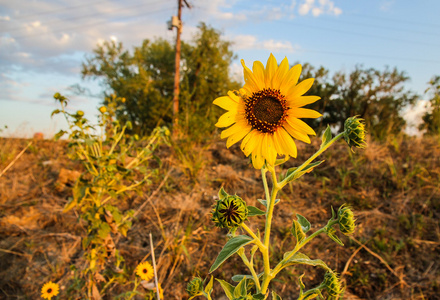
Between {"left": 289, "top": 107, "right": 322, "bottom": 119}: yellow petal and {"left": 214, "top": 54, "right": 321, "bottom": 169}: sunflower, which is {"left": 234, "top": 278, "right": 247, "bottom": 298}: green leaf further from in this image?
{"left": 289, "top": 107, "right": 322, "bottom": 119}: yellow petal

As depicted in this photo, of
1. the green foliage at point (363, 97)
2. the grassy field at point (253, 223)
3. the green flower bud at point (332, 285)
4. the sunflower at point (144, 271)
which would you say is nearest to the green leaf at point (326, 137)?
the green flower bud at point (332, 285)

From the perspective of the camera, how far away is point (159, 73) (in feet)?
63.9

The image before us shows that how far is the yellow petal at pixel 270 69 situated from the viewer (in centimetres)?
101

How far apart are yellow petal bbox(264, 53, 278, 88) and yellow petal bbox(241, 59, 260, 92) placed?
40 millimetres

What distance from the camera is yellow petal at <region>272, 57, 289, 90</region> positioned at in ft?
3.32

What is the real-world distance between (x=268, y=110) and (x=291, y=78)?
0.13 m

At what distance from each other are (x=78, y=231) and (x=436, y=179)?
377cm

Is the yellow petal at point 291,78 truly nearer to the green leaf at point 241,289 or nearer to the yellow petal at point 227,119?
the yellow petal at point 227,119

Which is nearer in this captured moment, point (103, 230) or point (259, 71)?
point (259, 71)

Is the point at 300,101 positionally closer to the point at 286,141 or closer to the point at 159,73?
the point at 286,141

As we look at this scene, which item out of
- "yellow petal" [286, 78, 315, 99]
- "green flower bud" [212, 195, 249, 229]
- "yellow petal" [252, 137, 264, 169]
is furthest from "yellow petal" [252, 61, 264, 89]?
"green flower bud" [212, 195, 249, 229]

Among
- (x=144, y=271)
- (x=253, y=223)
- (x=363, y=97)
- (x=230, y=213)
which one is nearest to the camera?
(x=230, y=213)

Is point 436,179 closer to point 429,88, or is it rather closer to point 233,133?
point 429,88

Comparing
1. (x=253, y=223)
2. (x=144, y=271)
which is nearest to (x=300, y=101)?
(x=144, y=271)
